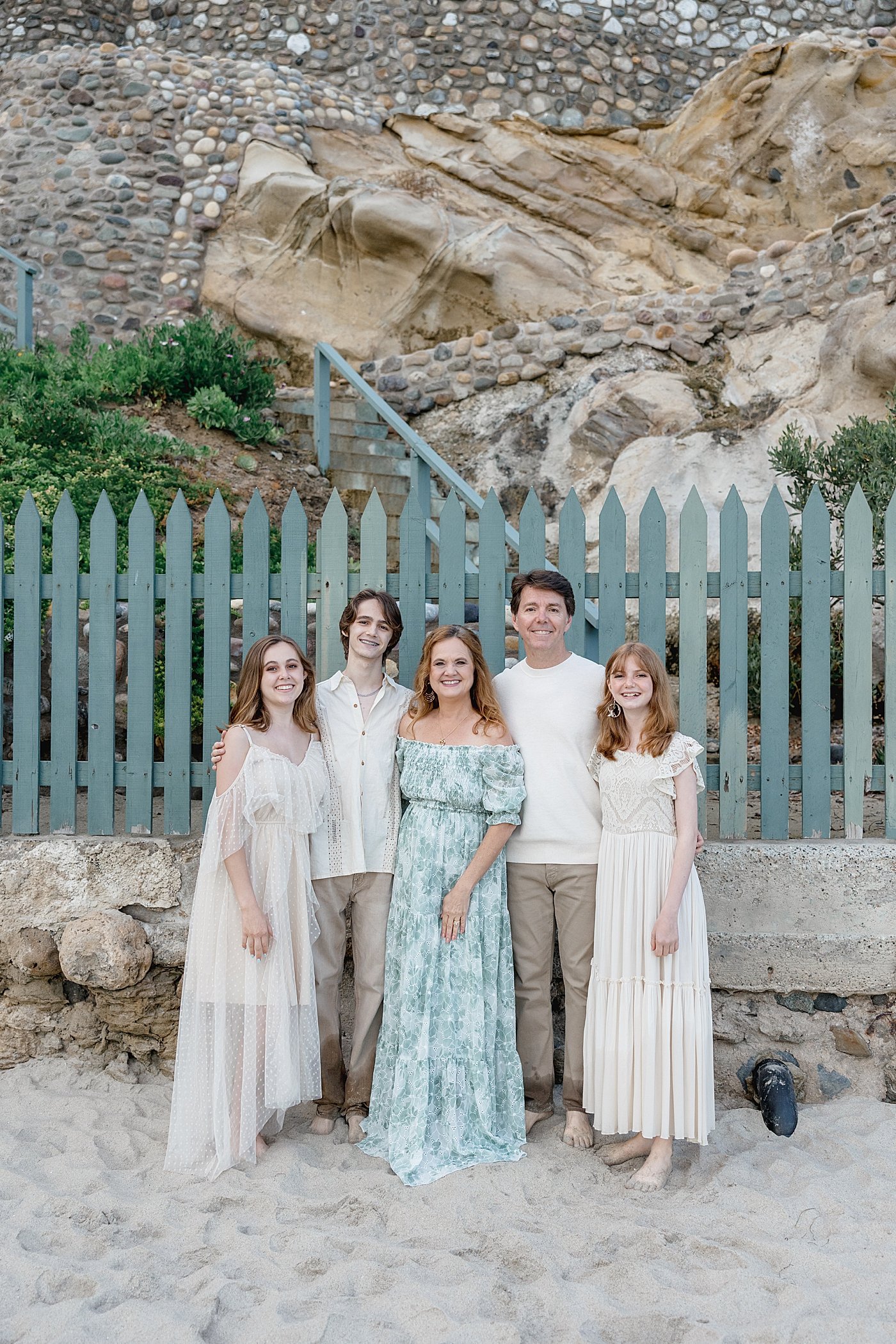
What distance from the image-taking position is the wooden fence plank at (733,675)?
11.5 ft

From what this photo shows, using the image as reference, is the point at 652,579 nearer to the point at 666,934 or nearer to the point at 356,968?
the point at 666,934

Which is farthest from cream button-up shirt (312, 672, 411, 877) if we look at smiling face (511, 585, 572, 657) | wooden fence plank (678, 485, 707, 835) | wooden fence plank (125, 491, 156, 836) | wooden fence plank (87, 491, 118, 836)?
wooden fence plank (678, 485, 707, 835)

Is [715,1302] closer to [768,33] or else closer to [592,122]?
[592,122]

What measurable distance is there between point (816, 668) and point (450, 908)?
5.39 feet

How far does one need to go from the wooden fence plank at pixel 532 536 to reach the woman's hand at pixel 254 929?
1.34 m

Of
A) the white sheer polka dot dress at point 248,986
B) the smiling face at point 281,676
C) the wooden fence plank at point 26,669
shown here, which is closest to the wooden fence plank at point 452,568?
the smiling face at point 281,676

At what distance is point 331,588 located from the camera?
3559mm

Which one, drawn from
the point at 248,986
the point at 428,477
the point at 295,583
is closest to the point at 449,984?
the point at 248,986

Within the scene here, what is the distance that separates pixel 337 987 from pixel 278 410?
6239 millimetres

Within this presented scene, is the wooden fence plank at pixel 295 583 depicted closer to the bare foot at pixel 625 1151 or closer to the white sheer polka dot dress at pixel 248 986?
the white sheer polka dot dress at pixel 248 986

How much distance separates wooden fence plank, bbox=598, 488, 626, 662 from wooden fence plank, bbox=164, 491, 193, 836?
4.98 ft

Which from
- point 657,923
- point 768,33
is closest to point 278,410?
point 657,923

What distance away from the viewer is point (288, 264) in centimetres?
1087

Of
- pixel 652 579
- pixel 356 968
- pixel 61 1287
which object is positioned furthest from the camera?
pixel 652 579
